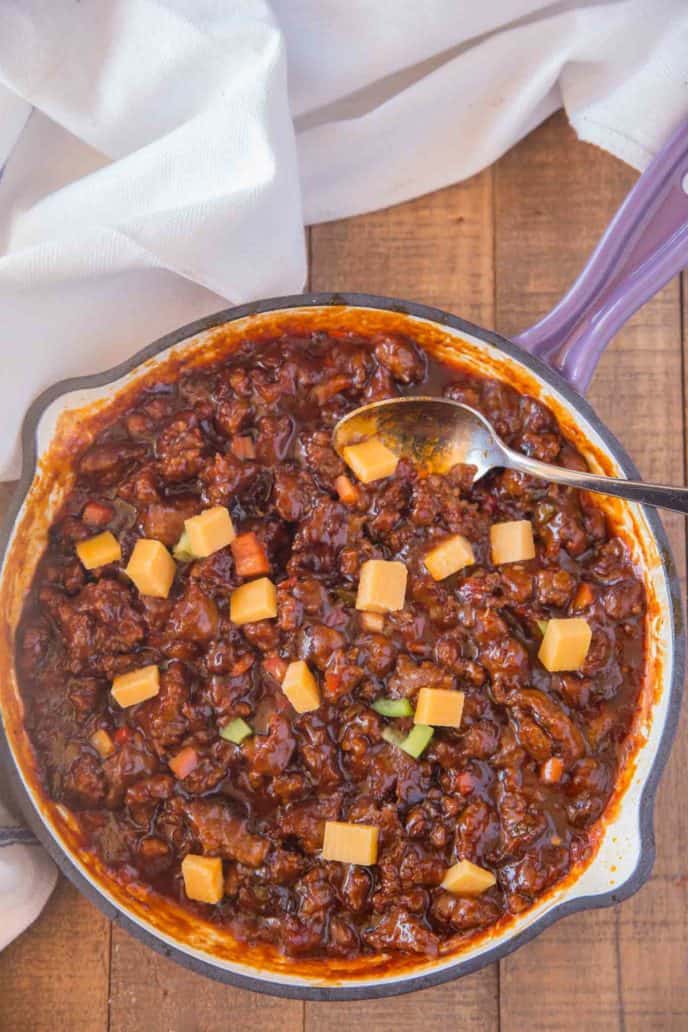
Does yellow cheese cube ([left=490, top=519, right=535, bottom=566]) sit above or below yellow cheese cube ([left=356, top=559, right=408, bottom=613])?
above

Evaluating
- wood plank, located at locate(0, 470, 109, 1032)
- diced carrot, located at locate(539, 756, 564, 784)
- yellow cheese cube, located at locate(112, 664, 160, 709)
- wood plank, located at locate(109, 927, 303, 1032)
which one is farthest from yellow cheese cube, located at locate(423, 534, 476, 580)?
wood plank, located at locate(0, 470, 109, 1032)

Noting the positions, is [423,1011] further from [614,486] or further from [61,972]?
[614,486]

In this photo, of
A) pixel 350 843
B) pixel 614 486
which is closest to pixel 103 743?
pixel 350 843

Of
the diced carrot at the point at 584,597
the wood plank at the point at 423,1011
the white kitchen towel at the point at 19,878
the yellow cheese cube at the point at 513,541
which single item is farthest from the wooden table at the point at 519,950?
the yellow cheese cube at the point at 513,541

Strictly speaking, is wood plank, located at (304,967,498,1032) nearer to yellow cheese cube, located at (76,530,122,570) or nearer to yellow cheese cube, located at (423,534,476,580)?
yellow cheese cube, located at (423,534,476,580)

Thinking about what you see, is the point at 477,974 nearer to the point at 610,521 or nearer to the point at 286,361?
the point at 610,521

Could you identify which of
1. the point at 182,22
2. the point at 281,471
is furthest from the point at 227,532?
the point at 182,22

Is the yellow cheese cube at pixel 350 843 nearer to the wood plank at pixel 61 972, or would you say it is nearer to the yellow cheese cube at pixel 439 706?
the yellow cheese cube at pixel 439 706
